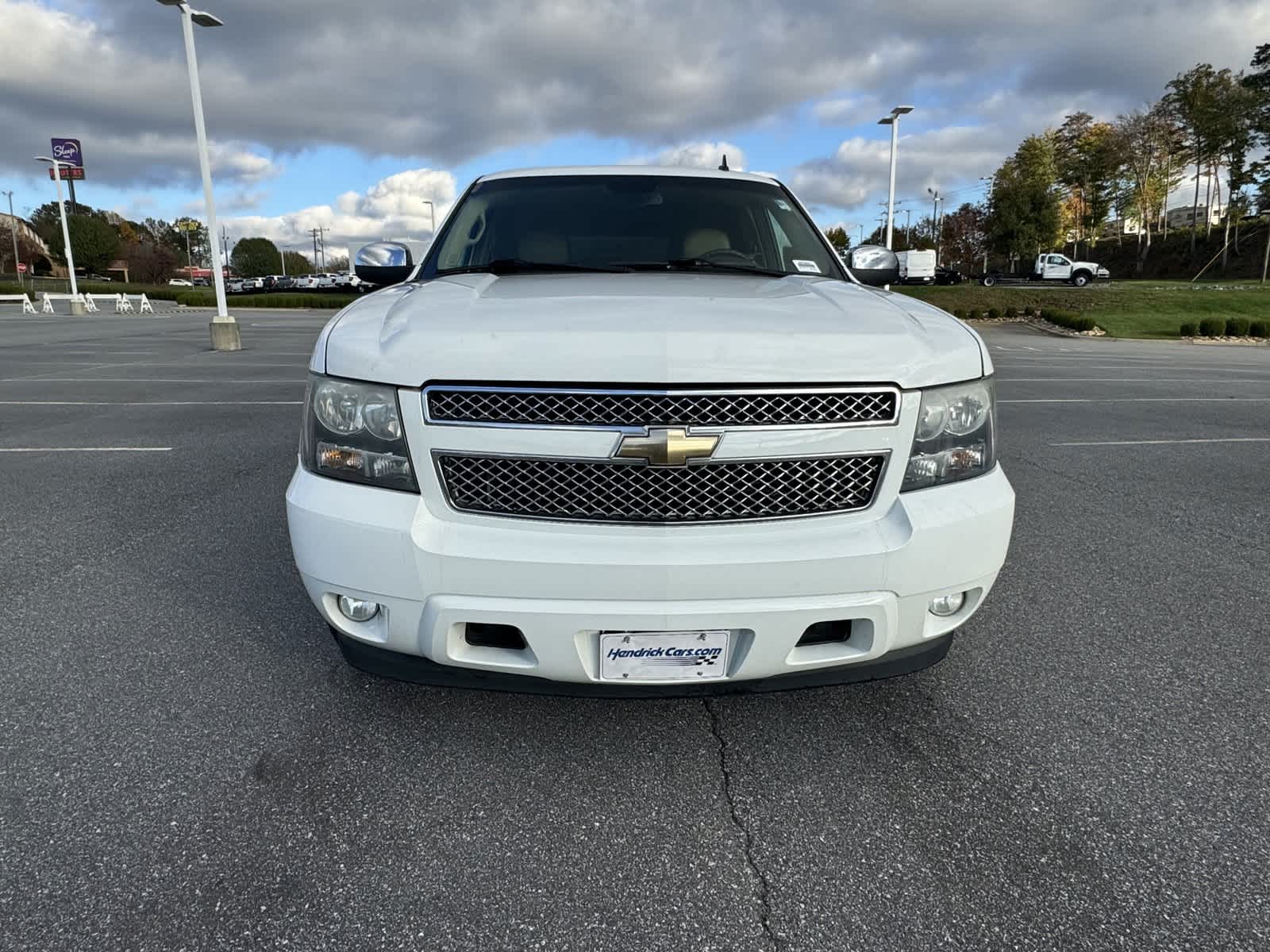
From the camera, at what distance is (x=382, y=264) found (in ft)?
12.3

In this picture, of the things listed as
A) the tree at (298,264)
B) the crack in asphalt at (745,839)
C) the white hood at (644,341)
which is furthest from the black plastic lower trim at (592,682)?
the tree at (298,264)

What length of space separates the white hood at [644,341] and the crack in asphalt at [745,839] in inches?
35.3

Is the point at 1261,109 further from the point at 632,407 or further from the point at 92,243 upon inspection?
the point at 92,243

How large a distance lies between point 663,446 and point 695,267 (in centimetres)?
159

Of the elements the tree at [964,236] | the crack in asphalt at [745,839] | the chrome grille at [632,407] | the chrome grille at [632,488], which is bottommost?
the crack in asphalt at [745,839]

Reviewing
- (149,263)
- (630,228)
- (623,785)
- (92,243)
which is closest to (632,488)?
(623,785)

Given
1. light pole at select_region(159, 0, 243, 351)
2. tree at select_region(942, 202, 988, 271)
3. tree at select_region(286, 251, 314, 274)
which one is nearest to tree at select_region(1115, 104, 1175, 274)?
tree at select_region(942, 202, 988, 271)

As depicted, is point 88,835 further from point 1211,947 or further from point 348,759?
point 1211,947

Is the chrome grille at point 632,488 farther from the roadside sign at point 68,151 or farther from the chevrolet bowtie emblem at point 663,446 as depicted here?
the roadside sign at point 68,151

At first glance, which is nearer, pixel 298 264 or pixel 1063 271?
pixel 1063 271

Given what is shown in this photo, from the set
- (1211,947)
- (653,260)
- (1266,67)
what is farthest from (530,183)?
(1266,67)

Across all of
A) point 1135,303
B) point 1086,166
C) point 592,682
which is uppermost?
point 1086,166

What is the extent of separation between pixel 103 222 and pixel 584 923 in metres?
116

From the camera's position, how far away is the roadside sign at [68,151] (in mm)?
33094
